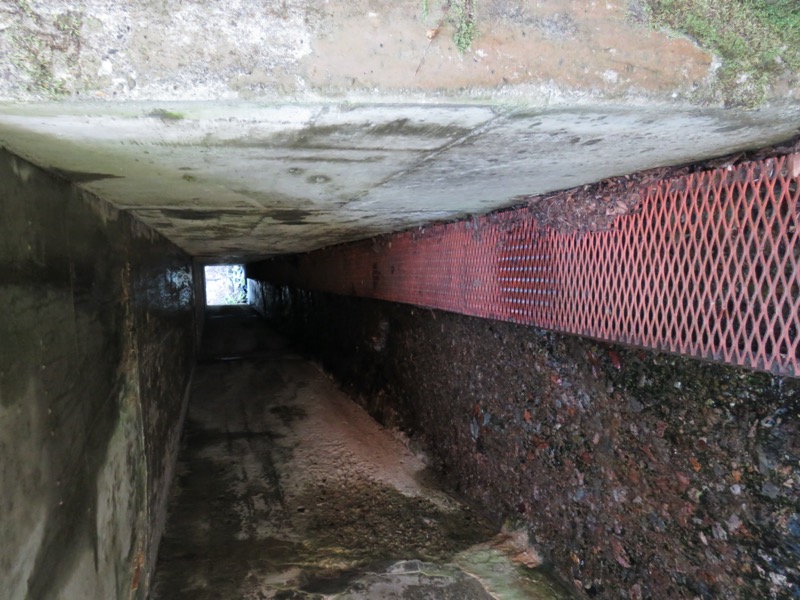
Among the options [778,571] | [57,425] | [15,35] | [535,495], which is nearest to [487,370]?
[535,495]

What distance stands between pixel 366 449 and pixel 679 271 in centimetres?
444

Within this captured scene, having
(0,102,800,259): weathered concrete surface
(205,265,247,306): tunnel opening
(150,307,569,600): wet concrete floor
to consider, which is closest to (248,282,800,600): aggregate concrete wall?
(150,307,569,600): wet concrete floor

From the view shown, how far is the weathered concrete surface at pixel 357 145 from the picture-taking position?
1.31m

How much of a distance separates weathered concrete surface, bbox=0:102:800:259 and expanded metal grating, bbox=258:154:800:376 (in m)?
0.19

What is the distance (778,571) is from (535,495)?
5.48ft

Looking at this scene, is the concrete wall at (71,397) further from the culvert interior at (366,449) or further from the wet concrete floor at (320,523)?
the wet concrete floor at (320,523)

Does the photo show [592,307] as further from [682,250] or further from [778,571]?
[778,571]

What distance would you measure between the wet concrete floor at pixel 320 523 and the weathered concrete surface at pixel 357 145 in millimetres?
2648

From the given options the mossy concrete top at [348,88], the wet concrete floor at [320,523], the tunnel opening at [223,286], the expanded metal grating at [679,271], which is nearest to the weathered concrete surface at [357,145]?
the mossy concrete top at [348,88]

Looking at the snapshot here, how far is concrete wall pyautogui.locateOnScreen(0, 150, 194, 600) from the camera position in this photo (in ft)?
5.12

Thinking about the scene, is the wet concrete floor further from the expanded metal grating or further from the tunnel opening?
the tunnel opening

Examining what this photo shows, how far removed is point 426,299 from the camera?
4398mm

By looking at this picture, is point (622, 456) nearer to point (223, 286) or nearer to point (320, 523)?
point (320, 523)

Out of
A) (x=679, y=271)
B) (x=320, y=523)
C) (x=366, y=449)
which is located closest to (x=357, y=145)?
(x=679, y=271)
